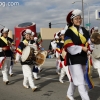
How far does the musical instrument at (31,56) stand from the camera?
7.23 metres

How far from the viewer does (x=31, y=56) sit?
727 cm

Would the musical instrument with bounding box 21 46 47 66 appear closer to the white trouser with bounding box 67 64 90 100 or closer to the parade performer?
the parade performer

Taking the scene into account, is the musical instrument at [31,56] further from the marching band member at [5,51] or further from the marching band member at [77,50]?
the marching band member at [77,50]

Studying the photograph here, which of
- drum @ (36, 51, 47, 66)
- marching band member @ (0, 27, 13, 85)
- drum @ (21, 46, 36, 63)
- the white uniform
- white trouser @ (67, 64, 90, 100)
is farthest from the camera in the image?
marching band member @ (0, 27, 13, 85)

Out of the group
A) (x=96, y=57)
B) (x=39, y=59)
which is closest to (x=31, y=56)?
(x=39, y=59)

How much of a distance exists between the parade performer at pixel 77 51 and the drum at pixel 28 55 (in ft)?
6.58

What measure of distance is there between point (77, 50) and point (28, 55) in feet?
7.91

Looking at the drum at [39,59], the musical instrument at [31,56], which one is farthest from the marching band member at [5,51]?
the drum at [39,59]

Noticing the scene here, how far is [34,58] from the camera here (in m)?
7.37

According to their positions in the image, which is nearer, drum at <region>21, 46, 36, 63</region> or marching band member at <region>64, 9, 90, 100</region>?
marching band member at <region>64, 9, 90, 100</region>

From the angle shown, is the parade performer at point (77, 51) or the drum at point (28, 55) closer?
the parade performer at point (77, 51)

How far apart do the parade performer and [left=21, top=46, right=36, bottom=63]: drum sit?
2005 millimetres

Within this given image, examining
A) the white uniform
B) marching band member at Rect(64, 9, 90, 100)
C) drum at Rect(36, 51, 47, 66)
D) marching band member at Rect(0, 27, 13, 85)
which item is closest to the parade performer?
marching band member at Rect(64, 9, 90, 100)

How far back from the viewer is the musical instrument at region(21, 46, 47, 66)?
7226 millimetres
